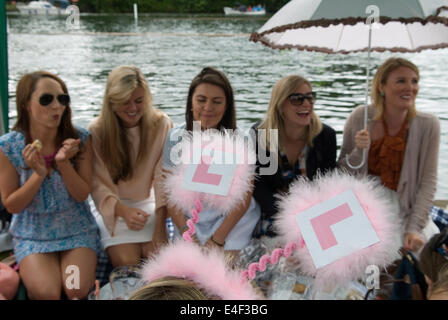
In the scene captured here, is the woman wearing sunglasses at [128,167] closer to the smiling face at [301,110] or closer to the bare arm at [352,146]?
the smiling face at [301,110]

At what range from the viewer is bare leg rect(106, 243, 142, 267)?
7.03ft

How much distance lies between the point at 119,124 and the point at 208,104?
57 centimetres

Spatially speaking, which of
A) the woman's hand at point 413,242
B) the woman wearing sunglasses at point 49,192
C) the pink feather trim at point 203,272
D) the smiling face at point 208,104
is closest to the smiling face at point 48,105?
the woman wearing sunglasses at point 49,192

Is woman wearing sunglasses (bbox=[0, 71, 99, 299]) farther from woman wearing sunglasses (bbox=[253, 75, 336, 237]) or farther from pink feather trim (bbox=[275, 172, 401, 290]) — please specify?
pink feather trim (bbox=[275, 172, 401, 290])

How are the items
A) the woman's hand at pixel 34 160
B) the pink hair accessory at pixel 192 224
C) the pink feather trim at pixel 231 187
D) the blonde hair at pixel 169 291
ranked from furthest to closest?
1. the woman's hand at pixel 34 160
2. the pink feather trim at pixel 231 187
3. the pink hair accessory at pixel 192 224
4. the blonde hair at pixel 169 291

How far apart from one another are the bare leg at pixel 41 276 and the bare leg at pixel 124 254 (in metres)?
0.30

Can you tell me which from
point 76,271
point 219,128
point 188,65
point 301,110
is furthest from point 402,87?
point 188,65

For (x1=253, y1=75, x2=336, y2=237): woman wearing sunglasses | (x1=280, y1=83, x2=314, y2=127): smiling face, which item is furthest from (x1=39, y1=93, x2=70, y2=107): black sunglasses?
(x1=280, y1=83, x2=314, y2=127): smiling face

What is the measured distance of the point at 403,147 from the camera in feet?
7.57

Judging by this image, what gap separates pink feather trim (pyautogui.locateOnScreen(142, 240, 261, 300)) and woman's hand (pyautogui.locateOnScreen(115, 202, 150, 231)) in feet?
3.07

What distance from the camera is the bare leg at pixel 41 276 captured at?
188cm
